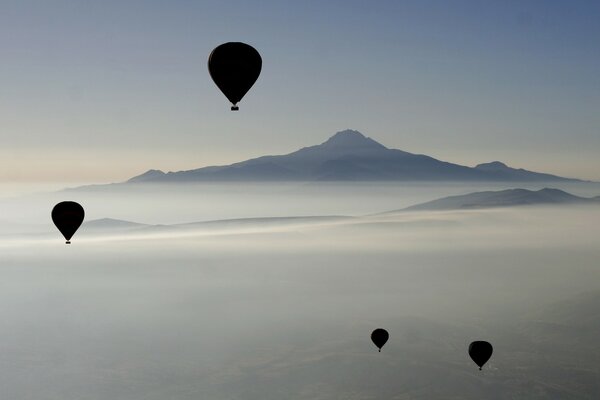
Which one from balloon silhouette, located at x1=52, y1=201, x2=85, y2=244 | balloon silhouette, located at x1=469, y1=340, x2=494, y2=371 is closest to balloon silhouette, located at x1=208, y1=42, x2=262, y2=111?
balloon silhouette, located at x1=52, y1=201, x2=85, y2=244

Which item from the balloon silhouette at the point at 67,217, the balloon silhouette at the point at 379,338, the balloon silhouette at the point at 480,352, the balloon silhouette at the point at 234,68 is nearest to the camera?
the balloon silhouette at the point at 234,68

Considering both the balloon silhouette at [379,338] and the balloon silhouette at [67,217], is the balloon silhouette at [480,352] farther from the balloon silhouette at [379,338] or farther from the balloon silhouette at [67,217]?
the balloon silhouette at [67,217]

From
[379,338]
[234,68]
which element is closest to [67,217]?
[234,68]

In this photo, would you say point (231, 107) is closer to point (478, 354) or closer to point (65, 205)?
point (65, 205)

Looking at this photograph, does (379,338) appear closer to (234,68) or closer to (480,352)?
(480,352)

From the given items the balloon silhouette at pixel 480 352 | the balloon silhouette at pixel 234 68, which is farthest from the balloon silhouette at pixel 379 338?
the balloon silhouette at pixel 234 68
